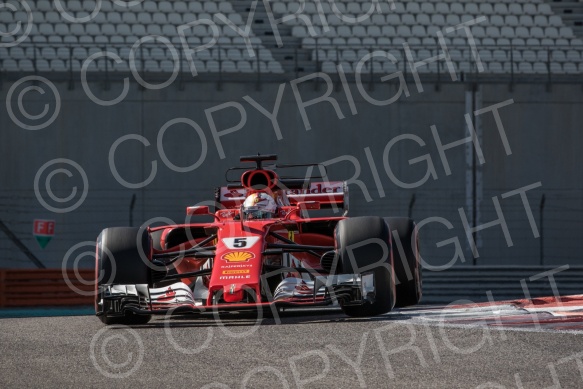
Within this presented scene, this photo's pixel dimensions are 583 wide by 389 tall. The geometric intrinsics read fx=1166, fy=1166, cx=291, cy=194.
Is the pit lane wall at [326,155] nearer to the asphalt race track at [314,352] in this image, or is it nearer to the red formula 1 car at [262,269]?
the red formula 1 car at [262,269]

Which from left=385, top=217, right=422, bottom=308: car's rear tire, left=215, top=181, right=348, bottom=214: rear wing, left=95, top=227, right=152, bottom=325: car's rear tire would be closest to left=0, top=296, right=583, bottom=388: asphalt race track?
left=95, top=227, right=152, bottom=325: car's rear tire

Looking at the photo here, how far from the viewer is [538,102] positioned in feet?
57.2

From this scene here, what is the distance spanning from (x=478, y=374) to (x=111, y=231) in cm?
392

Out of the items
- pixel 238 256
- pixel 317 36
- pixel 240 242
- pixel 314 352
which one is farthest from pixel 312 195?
→ pixel 317 36

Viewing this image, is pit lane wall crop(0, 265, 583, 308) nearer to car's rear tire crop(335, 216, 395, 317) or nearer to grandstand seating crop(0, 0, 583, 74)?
grandstand seating crop(0, 0, 583, 74)

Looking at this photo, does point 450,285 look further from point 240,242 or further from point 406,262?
point 240,242

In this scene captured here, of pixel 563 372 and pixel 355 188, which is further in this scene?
pixel 355 188

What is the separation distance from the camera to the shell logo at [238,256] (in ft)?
27.3

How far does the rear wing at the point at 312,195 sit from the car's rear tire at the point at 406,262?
124 cm

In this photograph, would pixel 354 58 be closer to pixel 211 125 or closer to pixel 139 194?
pixel 211 125

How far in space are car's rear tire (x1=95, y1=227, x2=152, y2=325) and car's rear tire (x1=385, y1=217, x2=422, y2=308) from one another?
1973 millimetres

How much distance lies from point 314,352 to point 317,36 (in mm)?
12847

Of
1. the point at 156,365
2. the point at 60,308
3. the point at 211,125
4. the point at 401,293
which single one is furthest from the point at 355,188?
the point at 156,365

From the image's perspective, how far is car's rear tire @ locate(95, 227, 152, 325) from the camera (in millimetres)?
8406
